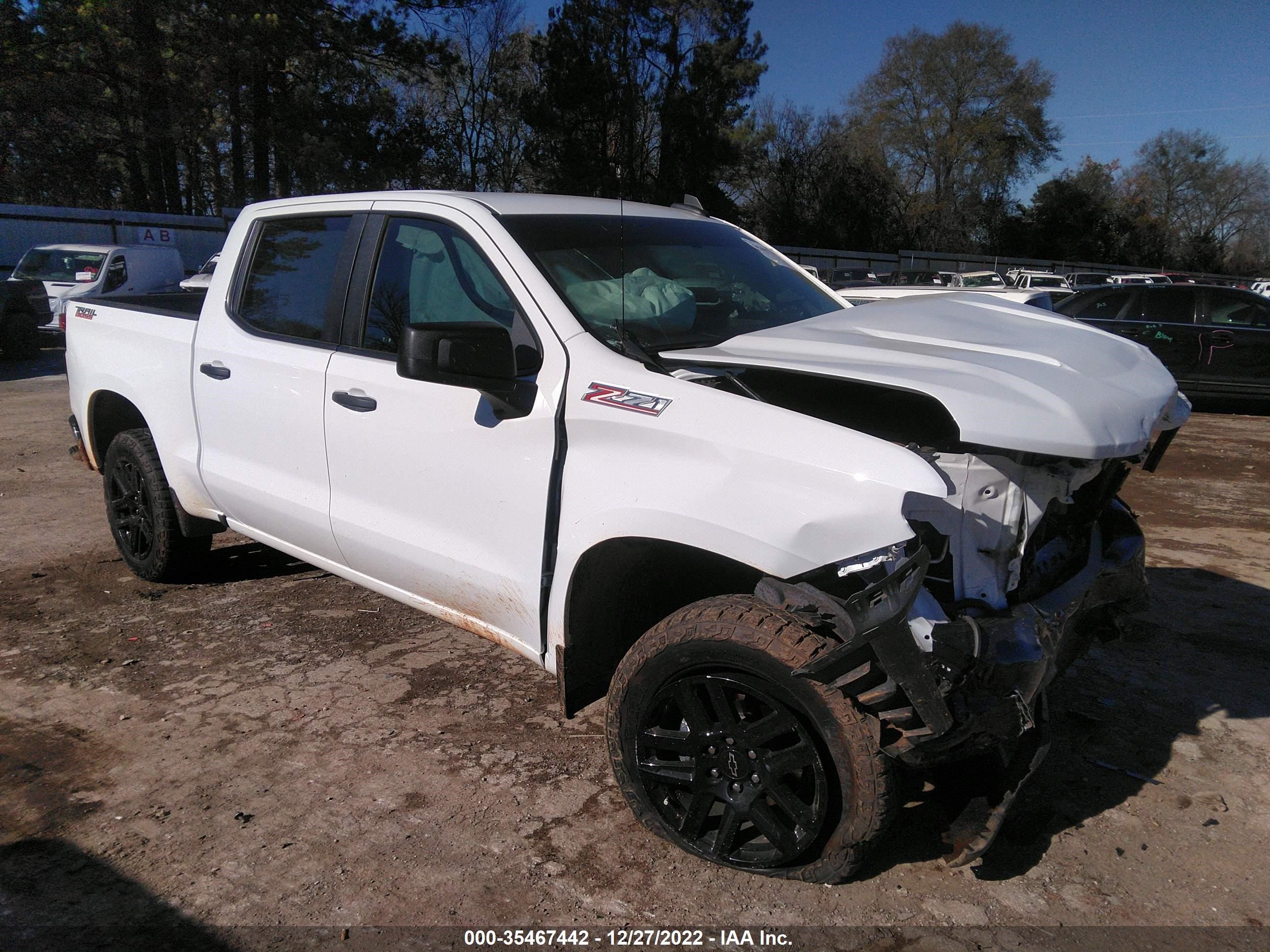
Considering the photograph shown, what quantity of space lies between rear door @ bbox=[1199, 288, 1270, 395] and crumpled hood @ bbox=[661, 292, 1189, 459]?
377 inches

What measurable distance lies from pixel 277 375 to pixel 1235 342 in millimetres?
11467

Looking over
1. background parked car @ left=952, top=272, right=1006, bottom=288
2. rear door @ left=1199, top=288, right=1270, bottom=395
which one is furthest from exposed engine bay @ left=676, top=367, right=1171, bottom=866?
background parked car @ left=952, top=272, right=1006, bottom=288

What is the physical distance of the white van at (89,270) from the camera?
56.0 ft

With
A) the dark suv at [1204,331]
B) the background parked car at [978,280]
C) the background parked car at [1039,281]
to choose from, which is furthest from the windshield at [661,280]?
the background parked car at [1039,281]

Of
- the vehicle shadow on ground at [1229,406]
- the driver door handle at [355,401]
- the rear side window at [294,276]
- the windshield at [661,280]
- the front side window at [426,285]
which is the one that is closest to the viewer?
the windshield at [661,280]

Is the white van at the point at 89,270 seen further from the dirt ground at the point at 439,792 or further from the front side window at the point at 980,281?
the front side window at the point at 980,281

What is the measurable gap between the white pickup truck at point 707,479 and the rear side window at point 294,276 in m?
0.02

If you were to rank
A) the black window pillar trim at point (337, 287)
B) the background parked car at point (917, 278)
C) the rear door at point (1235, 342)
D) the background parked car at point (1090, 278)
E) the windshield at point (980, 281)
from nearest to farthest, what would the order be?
the black window pillar trim at point (337, 287) < the rear door at point (1235, 342) < the windshield at point (980, 281) < the background parked car at point (917, 278) < the background parked car at point (1090, 278)

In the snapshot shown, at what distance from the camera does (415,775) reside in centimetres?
319

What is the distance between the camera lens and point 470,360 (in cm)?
276

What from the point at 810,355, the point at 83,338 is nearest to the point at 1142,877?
the point at 810,355

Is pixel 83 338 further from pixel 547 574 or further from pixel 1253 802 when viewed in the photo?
pixel 1253 802

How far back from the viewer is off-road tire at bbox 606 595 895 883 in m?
2.32

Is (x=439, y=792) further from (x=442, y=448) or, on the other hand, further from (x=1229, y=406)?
(x=1229, y=406)
